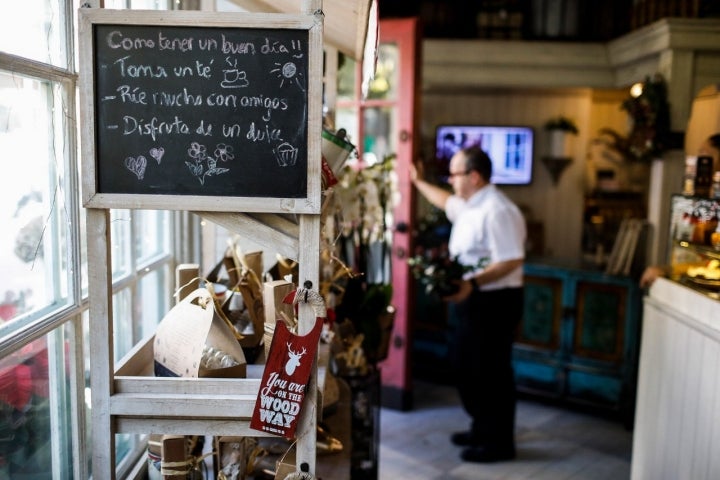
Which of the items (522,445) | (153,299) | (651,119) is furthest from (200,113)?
(651,119)

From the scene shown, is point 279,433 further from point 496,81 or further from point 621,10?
point 621,10

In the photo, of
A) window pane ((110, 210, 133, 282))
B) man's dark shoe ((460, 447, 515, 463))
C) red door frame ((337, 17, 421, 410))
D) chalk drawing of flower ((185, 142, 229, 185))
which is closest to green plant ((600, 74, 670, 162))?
red door frame ((337, 17, 421, 410))

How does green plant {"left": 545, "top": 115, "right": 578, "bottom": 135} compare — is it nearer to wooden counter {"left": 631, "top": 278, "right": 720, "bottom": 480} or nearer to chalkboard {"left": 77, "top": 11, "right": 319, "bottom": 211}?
wooden counter {"left": 631, "top": 278, "right": 720, "bottom": 480}

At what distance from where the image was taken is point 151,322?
85.9 inches

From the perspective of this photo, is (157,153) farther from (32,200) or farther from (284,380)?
(284,380)

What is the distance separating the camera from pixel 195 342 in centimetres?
A: 151

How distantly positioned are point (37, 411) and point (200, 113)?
693 millimetres

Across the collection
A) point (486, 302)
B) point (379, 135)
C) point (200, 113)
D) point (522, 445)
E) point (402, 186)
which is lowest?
point (522, 445)

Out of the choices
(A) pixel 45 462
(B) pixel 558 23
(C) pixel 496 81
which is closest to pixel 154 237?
(A) pixel 45 462

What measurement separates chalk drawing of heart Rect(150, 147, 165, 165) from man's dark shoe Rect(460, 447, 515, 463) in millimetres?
2762

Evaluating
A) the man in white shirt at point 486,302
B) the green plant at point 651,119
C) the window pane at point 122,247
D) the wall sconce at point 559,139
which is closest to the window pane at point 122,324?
the window pane at point 122,247

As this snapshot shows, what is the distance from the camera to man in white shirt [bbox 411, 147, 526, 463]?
3404mm

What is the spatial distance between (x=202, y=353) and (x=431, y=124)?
4528 mm

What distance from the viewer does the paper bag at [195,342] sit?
1.50 meters
